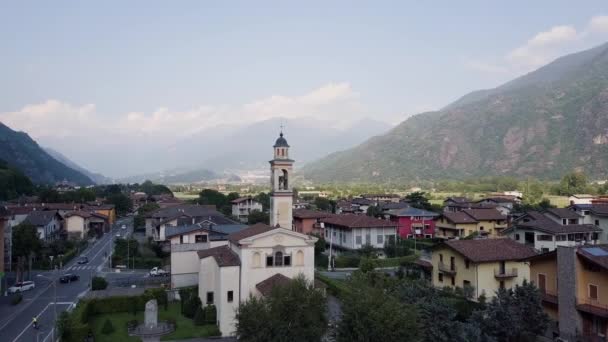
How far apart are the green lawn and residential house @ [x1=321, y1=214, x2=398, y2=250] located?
2763cm

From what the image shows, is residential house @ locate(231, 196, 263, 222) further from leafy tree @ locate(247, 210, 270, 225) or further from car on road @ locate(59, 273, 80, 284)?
car on road @ locate(59, 273, 80, 284)

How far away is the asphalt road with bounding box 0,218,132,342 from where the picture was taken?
30203 mm

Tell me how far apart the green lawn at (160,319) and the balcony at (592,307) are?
1992cm

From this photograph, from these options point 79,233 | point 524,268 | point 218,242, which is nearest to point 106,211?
point 79,233

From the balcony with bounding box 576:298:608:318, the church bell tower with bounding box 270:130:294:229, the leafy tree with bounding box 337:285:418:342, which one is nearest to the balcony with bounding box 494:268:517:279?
the balcony with bounding box 576:298:608:318

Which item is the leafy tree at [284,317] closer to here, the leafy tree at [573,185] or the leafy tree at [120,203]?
the leafy tree at [120,203]

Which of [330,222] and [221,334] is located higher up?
[330,222]

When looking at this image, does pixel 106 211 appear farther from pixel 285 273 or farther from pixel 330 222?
pixel 285 273

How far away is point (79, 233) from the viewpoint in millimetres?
77375

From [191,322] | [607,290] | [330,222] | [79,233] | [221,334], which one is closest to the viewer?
[607,290]

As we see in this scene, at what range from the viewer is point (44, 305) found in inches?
1478

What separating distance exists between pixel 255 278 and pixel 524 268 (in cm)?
1905

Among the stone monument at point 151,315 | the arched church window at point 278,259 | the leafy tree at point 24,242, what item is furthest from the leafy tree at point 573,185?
the stone monument at point 151,315

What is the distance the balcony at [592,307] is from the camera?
23.2 meters
